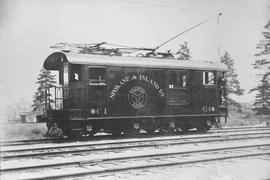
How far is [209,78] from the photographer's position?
714 inches

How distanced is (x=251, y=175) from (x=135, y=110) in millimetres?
8040

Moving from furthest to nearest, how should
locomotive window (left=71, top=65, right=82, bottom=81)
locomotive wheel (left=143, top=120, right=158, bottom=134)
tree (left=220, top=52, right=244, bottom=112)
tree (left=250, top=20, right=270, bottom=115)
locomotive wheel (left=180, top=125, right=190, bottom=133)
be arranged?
tree (left=220, top=52, right=244, bottom=112) → tree (left=250, top=20, right=270, bottom=115) → locomotive wheel (left=180, top=125, right=190, bottom=133) → locomotive wheel (left=143, top=120, right=158, bottom=134) → locomotive window (left=71, top=65, right=82, bottom=81)

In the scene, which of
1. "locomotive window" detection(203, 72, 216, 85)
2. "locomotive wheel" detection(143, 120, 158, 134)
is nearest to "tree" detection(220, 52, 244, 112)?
"locomotive window" detection(203, 72, 216, 85)

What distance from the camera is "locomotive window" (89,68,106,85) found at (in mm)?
14762

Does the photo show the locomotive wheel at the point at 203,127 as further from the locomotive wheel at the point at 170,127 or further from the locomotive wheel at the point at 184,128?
the locomotive wheel at the point at 170,127

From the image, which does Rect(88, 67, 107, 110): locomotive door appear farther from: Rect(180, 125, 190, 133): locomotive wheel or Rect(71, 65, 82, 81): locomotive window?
Rect(180, 125, 190, 133): locomotive wheel

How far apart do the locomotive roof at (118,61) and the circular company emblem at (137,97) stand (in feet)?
3.19

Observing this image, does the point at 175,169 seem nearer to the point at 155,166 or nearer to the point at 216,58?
the point at 155,166

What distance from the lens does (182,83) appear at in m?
17.1

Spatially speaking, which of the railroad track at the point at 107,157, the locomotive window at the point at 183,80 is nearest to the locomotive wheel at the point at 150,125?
the locomotive window at the point at 183,80

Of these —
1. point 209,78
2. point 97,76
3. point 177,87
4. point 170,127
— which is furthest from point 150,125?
point 209,78

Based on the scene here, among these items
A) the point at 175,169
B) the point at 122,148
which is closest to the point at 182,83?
the point at 122,148

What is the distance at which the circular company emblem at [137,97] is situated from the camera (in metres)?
15.6

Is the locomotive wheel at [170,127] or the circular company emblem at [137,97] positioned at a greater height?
the circular company emblem at [137,97]
